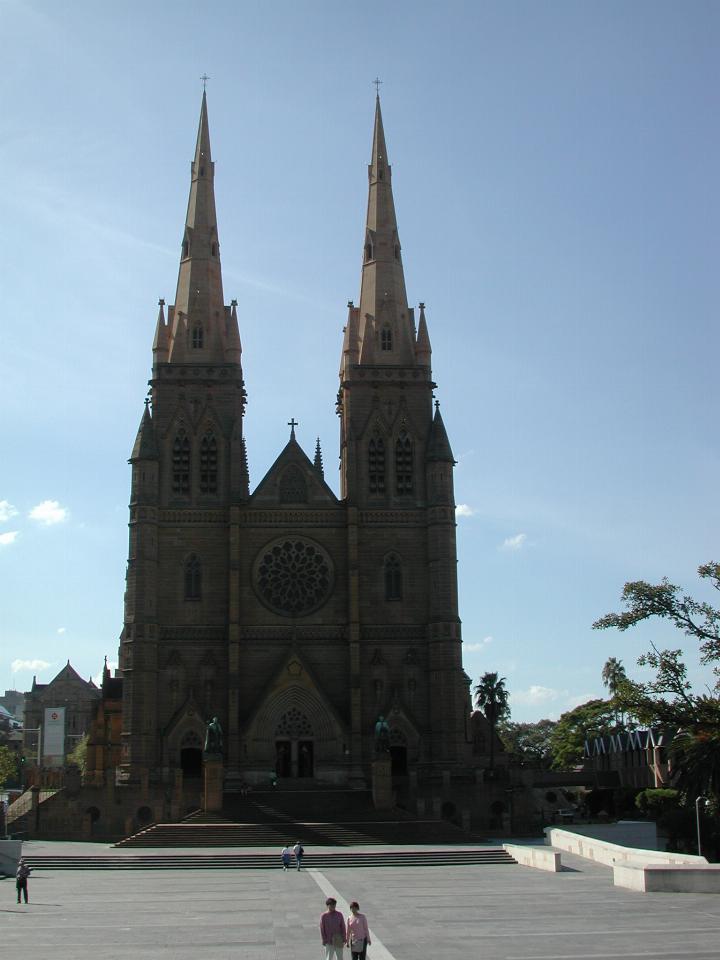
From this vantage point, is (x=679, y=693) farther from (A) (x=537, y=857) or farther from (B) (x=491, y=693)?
(B) (x=491, y=693)

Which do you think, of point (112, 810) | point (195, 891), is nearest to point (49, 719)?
point (112, 810)

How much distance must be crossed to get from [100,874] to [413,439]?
3225cm

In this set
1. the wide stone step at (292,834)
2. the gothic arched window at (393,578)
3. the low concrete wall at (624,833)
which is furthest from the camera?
the gothic arched window at (393,578)

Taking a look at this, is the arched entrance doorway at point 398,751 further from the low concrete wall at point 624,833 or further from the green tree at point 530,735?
the green tree at point 530,735

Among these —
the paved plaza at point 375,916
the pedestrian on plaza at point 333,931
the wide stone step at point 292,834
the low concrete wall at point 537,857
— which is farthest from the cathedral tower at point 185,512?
the pedestrian on plaza at point 333,931

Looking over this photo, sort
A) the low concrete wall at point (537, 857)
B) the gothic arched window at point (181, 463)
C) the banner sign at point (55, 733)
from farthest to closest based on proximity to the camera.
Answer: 1. the banner sign at point (55, 733)
2. the gothic arched window at point (181, 463)
3. the low concrete wall at point (537, 857)

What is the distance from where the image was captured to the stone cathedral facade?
58219 millimetres

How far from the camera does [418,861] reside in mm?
39281

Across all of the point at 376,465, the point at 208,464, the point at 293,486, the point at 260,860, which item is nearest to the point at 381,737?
the point at 260,860

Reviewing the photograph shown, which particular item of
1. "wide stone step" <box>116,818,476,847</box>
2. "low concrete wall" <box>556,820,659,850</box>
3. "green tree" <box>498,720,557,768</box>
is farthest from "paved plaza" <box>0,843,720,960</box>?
"green tree" <box>498,720,557,768</box>

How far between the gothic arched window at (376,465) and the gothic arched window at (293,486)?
11.9ft

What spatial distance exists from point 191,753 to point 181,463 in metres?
15.0

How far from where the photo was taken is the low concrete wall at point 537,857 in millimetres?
35625

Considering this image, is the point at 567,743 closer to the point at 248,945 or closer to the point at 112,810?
the point at 112,810
